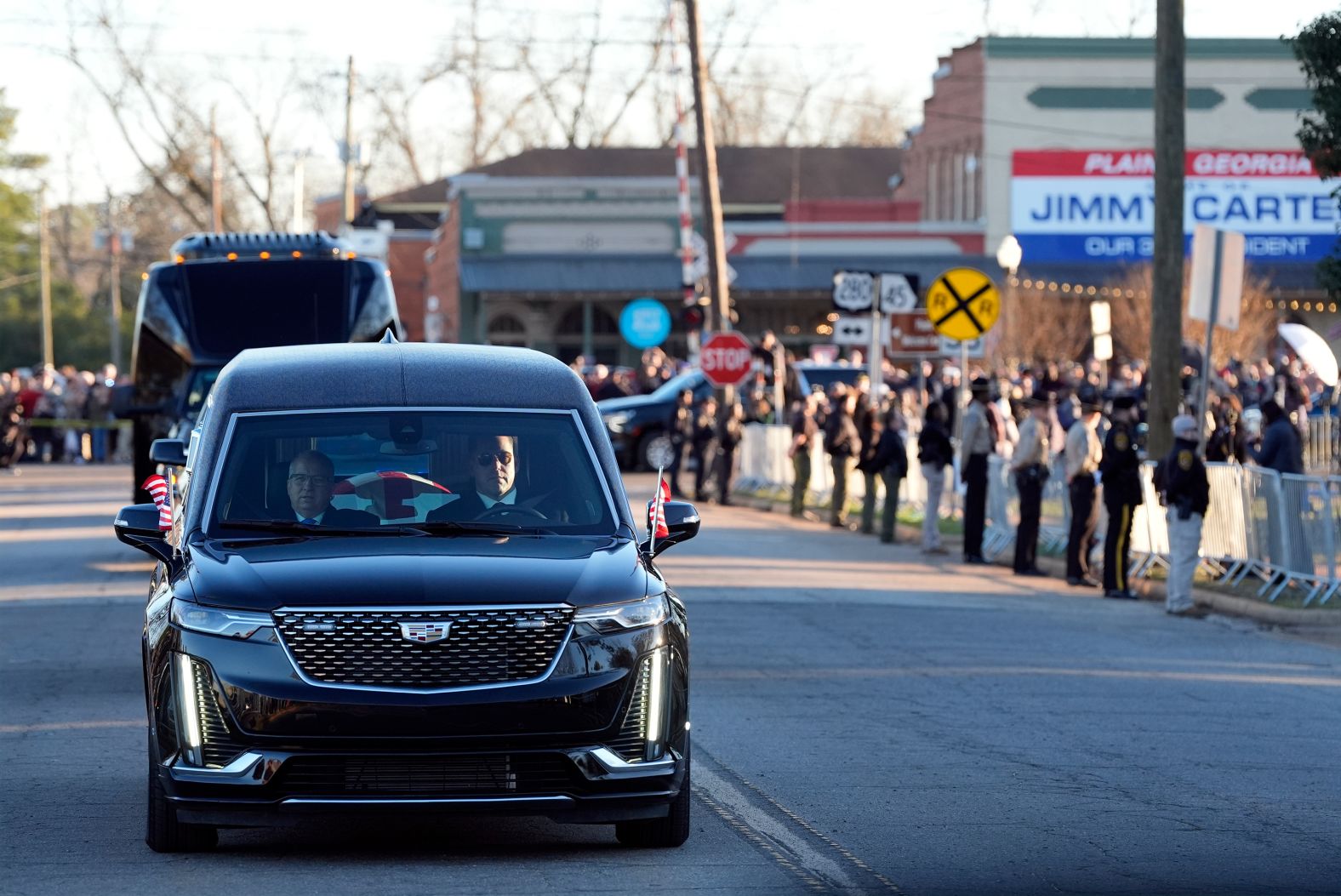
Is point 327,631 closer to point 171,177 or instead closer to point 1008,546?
point 1008,546

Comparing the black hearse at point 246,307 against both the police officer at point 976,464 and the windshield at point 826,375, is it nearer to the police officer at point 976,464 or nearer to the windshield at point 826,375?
the police officer at point 976,464

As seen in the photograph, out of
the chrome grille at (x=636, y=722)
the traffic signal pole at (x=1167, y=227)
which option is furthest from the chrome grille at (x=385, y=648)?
the traffic signal pole at (x=1167, y=227)

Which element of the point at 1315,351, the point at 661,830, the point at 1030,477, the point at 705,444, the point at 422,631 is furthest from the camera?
the point at 705,444

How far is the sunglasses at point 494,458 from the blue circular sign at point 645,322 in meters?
40.0

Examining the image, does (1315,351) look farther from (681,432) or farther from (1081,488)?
(681,432)

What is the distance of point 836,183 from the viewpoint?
2876 inches

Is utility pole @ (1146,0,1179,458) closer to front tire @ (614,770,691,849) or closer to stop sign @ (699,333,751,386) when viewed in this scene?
stop sign @ (699,333,751,386)

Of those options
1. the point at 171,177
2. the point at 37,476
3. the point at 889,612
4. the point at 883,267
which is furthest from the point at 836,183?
the point at 889,612

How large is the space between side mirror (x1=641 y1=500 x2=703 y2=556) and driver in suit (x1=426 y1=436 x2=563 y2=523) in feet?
1.43

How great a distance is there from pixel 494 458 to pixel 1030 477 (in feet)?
46.0

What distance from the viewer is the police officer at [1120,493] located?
19.5 metres

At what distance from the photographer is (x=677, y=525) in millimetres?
8227

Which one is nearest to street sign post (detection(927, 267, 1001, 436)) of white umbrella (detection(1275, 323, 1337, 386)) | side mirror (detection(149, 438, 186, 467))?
white umbrella (detection(1275, 323, 1337, 386))

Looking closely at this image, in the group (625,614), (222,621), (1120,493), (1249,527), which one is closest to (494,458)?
(625,614)
